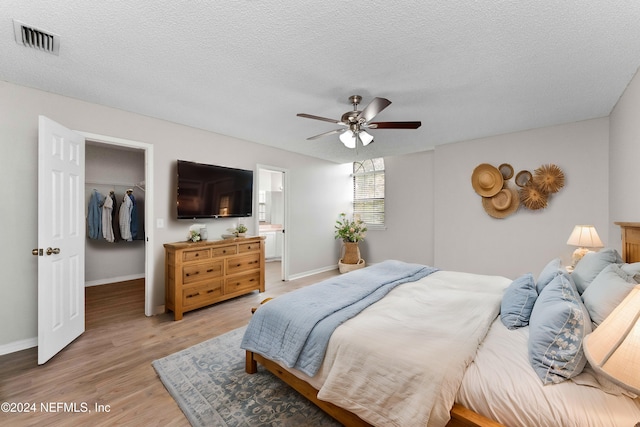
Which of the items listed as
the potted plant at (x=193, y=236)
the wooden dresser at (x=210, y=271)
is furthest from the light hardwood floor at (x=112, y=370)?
the potted plant at (x=193, y=236)

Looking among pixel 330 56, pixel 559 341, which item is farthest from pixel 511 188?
pixel 330 56

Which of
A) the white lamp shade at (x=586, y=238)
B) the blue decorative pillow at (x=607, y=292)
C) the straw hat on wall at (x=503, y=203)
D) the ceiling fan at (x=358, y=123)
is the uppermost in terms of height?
the ceiling fan at (x=358, y=123)

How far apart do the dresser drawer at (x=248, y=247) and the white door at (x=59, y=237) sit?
1.75m

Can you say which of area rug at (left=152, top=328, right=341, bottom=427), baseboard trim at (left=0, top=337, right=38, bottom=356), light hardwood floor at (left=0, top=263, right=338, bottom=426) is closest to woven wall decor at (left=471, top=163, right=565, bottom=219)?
area rug at (left=152, top=328, right=341, bottom=427)

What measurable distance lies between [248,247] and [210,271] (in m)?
0.66

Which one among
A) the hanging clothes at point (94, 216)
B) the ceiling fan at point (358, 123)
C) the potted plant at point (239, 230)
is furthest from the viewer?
the hanging clothes at point (94, 216)

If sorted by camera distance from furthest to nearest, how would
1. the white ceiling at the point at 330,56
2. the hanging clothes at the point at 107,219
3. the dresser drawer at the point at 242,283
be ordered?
the hanging clothes at the point at 107,219
the dresser drawer at the point at 242,283
the white ceiling at the point at 330,56

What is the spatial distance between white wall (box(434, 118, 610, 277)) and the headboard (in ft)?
5.01

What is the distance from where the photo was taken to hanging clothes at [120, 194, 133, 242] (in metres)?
4.64

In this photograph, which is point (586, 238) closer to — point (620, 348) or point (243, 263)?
point (620, 348)

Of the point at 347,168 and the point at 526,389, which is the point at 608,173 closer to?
the point at 526,389

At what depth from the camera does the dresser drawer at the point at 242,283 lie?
369 cm

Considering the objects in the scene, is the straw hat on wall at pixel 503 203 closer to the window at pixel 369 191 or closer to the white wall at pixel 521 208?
the white wall at pixel 521 208

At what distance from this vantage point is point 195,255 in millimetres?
3309
